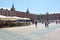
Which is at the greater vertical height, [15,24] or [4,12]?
[4,12]

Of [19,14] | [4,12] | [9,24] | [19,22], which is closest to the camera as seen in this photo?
[9,24]

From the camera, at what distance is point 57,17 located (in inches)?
3273

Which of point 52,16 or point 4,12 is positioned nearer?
point 4,12

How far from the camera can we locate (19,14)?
55.9m

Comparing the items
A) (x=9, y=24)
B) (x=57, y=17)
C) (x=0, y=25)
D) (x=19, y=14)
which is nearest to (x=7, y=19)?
(x=9, y=24)

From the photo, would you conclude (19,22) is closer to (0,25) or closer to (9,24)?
(9,24)

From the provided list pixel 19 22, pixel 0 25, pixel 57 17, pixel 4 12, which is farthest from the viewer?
pixel 57 17

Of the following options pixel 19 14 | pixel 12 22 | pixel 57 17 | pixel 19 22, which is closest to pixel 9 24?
pixel 12 22

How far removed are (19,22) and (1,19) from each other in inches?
291

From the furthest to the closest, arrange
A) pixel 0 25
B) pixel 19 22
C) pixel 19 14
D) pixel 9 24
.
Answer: pixel 19 14 < pixel 19 22 < pixel 9 24 < pixel 0 25

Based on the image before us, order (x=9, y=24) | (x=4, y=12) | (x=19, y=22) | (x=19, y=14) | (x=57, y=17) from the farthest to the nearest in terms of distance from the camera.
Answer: (x=57, y=17) < (x=19, y=14) < (x=4, y=12) < (x=19, y=22) < (x=9, y=24)

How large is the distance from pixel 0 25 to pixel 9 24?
11.2ft

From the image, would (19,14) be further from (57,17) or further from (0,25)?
(57,17)

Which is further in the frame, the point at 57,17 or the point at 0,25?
the point at 57,17
